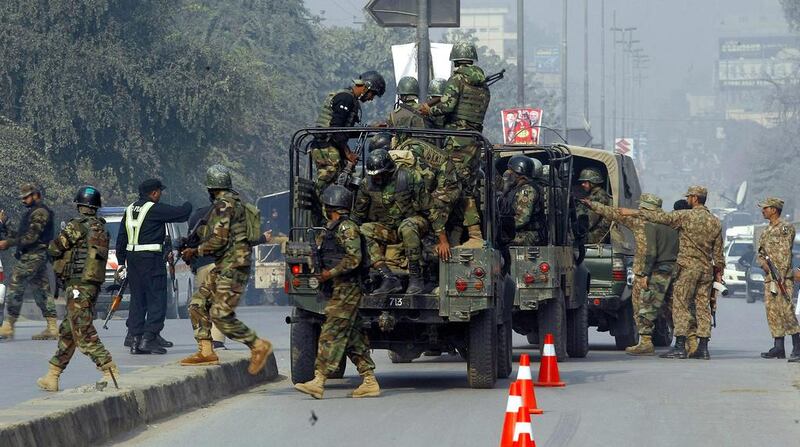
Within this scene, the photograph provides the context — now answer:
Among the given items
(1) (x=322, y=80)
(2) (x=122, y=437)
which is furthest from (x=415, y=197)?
(1) (x=322, y=80)

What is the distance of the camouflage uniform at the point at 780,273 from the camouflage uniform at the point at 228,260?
7.57 m

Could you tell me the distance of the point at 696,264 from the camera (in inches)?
770

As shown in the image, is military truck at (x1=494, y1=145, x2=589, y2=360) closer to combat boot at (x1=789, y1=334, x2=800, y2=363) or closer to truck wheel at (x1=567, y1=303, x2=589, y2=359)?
truck wheel at (x1=567, y1=303, x2=589, y2=359)

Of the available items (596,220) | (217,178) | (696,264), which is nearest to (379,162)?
(217,178)

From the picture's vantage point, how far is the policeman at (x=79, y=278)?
43.6 feet

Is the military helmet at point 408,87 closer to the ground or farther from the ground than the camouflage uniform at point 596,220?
farther from the ground

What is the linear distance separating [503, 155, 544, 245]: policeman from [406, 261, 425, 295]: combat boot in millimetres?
3485

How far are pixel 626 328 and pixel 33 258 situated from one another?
24.3ft

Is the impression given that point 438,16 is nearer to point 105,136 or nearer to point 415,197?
point 415,197

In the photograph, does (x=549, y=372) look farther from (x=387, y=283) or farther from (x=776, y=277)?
(x=776, y=277)

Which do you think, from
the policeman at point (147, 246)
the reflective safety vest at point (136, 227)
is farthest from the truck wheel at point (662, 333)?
the reflective safety vest at point (136, 227)

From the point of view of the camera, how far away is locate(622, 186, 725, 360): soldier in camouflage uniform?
19500 millimetres

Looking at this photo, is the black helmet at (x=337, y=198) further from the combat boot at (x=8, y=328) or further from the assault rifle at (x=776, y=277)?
the combat boot at (x=8, y=328)

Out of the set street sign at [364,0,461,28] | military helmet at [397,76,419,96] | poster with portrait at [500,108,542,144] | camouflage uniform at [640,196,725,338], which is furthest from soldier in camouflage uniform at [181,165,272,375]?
poster with portrait at [500,108,542,144]
